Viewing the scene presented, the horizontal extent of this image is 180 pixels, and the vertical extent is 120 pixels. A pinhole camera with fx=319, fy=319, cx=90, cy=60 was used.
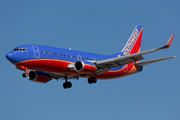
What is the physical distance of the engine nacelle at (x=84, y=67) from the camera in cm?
4316

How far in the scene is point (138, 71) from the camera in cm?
5369

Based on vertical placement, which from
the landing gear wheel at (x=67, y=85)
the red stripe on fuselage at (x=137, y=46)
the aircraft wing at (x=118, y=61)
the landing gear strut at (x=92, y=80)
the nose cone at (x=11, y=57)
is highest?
the red stripe on fuselage at (x=137, y=46)

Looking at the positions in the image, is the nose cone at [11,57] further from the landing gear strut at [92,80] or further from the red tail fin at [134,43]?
the red tail fin at [134,43]

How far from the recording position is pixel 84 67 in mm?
43219

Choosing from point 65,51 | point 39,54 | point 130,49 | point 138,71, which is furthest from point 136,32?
point 39,54

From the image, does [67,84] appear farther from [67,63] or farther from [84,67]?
[84,67]

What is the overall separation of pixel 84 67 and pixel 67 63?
7.91ft

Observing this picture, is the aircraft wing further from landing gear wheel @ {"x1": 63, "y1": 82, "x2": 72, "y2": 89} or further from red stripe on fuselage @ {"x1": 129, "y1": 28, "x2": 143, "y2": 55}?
red stripe on fuselage @ {"x1": 129, "y1": 28, "x2": 143, "y2": 55}

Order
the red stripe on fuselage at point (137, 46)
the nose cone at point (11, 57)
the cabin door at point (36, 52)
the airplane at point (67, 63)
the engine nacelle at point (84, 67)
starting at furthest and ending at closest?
the red stripe on fuselage at point (137, 46)
the engine nacelle at point (84, 67)
the cabin door at point (36, 52)
the airplane at point (67, 63)
the nose cone at point (11, 57)

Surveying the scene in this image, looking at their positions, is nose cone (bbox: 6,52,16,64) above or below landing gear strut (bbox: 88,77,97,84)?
below

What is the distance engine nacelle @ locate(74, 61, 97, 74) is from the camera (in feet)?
142

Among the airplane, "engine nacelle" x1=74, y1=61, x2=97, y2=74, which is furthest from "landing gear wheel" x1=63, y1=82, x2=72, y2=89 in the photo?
"engine nacelle" x1=74, y1=61, x2=97, y2=74

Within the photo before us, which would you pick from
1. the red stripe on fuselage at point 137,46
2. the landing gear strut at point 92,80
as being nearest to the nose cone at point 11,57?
the landing gear strut at point 92,80

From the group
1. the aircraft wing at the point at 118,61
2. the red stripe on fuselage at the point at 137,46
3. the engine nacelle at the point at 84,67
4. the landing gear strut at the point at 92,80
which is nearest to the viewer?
the engine nacelle at the point at 84,67
